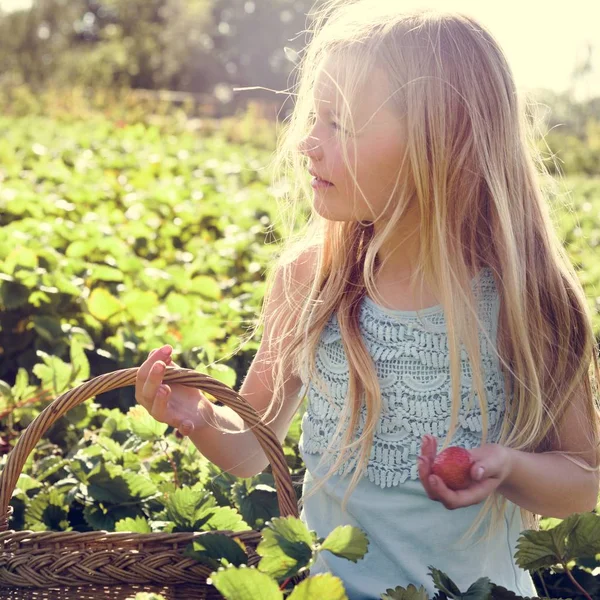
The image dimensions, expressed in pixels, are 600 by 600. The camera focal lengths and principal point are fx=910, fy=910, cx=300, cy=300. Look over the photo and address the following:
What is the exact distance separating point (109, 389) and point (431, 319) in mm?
620

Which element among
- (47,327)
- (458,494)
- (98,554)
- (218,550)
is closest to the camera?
(458,494)

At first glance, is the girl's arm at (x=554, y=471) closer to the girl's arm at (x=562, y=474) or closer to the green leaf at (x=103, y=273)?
the girl's arm at (x=562, y=474)

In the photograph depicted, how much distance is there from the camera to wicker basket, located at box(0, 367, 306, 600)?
1.49 meters

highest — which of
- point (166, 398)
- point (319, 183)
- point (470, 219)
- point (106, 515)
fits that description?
point (319, 183)

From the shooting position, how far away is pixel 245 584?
1047mm

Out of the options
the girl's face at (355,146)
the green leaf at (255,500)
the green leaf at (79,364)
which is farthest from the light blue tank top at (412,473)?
the green leaf at (79,364)

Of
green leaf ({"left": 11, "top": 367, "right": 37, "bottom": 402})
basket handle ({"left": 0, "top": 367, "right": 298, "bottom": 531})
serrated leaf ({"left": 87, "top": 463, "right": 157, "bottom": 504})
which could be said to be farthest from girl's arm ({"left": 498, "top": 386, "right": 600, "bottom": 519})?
green leaf ({"left": 11, "top": 367, "right": 37, "bottom": 402})

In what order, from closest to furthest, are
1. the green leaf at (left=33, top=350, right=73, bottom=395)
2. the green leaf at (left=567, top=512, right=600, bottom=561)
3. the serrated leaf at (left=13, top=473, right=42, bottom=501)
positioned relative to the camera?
1. the green leaf at (left=567, top=512, right=600, bottom=561)
2. the serrated leaf at (left=13, top=473, right=42, bottom=501)
3. the green leaf at (left=33, top=350, right=73, bottom=395)

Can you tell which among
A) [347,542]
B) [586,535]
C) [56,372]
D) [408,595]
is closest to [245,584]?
[347,542]

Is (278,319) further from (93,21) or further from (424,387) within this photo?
(93,21)

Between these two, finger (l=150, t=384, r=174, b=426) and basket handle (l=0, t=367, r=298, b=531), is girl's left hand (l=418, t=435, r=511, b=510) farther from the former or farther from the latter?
finger (l=150, t=384, r=174, b=426)

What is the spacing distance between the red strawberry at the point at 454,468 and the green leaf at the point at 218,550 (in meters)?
0.33

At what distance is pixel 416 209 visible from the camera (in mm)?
1770

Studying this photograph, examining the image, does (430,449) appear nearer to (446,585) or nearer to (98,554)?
(446,585)
